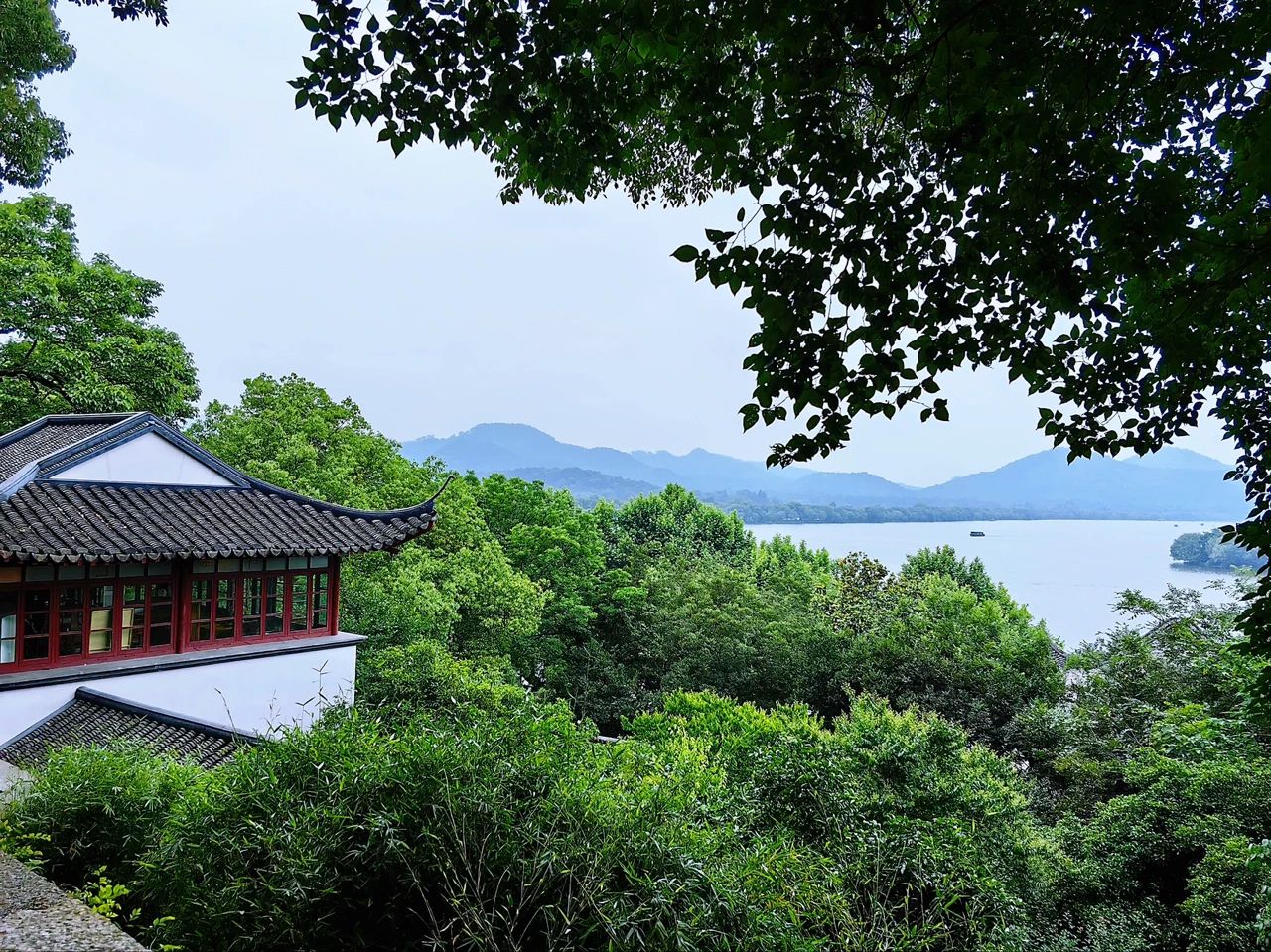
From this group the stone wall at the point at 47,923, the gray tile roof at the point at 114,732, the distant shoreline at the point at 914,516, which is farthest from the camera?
the distant shoreline at the point at 914,516

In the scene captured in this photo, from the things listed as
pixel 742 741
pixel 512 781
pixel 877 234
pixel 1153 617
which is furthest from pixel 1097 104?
pixel 1153 617

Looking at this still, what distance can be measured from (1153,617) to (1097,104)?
11439 mm

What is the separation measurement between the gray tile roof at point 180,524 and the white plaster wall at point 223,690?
1.28 metres

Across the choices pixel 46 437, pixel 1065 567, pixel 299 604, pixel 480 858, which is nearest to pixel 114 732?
pixel 299 604

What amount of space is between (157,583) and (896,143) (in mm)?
8567

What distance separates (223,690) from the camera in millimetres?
8359

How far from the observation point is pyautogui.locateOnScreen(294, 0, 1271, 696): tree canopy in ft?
6.11

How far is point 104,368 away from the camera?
10711 mm

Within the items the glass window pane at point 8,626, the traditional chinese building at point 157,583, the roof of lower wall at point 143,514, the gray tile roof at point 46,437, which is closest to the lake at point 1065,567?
the roof of lower wall at point 143,514

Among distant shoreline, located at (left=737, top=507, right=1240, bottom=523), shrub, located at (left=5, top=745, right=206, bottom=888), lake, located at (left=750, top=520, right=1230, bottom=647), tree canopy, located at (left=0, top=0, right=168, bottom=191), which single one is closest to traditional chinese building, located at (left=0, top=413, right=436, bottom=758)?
shrub, located at (left=5, top=745, right=206, bottom=888)

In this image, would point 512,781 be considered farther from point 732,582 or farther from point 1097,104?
point 732,582

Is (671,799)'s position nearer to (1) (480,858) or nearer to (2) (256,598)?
(1) (480,858)

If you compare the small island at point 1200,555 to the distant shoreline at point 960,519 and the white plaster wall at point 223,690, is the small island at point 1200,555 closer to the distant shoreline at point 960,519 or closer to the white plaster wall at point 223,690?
the distant shoreline at point 960,519

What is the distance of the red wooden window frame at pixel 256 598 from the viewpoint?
839 centimetres
